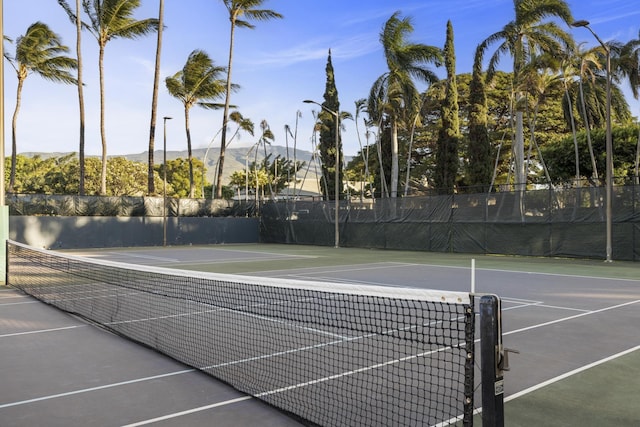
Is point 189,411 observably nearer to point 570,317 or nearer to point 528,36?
point 570,317

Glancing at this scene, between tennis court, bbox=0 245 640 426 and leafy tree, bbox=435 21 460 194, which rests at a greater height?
leafy tree, bbox=435 21 460 194

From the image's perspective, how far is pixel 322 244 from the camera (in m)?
29.8

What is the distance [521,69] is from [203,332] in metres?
21.1

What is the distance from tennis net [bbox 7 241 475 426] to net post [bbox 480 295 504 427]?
20 centimetres

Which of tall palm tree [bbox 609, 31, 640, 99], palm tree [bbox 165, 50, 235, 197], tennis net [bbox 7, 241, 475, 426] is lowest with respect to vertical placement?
tennis net [bbox 7, 241, 475, 426]

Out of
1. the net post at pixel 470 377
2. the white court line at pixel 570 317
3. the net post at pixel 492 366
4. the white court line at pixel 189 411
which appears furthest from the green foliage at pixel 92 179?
the net post at pixel 492 366

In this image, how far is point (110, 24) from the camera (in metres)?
30.2

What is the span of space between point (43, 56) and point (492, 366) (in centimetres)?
3988

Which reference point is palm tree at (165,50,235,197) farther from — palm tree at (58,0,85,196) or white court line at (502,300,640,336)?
white court line at (502,300,640,336)

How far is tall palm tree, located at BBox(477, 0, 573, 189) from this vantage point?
22438mm

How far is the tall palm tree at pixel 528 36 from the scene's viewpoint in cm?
2244

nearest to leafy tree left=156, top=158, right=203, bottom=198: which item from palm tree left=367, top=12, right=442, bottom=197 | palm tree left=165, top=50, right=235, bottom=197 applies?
palm tree left=165, top=50, right=235, bottom=197

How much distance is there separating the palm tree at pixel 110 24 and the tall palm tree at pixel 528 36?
63.2ft

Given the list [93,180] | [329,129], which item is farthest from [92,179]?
[329,129]
